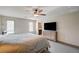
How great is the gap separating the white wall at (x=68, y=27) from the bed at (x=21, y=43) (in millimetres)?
453

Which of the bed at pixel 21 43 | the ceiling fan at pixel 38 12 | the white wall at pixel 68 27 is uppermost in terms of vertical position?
the ceiling fan at pixel 38 12

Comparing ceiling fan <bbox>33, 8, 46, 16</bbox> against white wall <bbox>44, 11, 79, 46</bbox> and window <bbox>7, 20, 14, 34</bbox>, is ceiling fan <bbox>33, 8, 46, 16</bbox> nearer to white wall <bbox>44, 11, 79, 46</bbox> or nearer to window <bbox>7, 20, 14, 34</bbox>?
white wall <bbox>44, 11, 79, 46</bbox>

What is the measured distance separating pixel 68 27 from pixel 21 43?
1.08m

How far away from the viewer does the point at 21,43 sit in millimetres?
1700

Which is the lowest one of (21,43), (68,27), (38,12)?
(21,43)

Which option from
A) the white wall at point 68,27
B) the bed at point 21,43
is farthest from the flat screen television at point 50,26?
the bed at point 21,43

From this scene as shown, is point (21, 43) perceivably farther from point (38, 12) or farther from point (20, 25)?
point (38, 12)

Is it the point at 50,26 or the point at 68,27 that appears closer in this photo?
the point at 68,27

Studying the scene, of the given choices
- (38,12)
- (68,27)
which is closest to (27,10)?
(38,12)

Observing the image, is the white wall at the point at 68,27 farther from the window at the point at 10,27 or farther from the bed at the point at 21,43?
the window at the point at 10,27

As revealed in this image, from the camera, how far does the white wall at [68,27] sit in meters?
1.91

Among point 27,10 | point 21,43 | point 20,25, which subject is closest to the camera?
point 21,43

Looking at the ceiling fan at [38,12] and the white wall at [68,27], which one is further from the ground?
the ceiling fan at [38,12]
